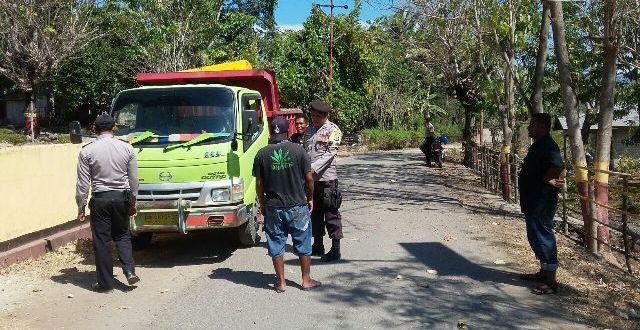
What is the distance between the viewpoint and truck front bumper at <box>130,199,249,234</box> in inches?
298

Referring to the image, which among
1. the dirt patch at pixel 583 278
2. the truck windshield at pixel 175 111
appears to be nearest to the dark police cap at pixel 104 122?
the truck windshield at pixel 175 111

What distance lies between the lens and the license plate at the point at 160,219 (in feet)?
24.9

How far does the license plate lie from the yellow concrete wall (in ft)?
5.95

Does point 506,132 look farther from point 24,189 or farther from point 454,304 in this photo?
point 24,189

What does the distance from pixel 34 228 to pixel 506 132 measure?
10.5m

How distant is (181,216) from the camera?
297 inches

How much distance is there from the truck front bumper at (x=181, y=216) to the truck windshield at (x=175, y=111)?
3.20 feet

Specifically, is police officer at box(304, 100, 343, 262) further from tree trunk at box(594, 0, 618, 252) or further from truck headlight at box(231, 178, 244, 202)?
tree trunk at box(594, 0, 618, 252)

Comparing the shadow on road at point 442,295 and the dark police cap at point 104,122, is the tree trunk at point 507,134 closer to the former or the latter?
the shadow on road at point 442,295

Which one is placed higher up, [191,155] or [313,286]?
[191,155]

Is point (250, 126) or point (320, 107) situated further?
point (250, 126)

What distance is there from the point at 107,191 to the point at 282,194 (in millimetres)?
1842

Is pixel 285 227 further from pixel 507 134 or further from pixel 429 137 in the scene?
pixel 429 137

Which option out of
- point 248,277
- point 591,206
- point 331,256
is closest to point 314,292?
point 248,277
